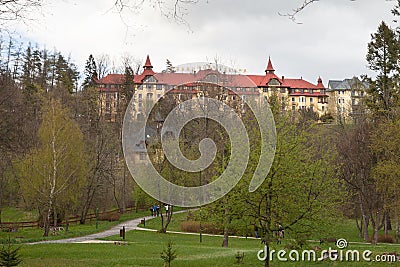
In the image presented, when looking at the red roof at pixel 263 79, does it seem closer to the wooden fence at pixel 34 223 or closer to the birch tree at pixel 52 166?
the wooden fence at pixel 34 223

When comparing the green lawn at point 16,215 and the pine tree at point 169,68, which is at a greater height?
the pine tree at point 169,68

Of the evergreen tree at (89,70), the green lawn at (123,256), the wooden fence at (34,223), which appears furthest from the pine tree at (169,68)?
the green lawn at (123,256)

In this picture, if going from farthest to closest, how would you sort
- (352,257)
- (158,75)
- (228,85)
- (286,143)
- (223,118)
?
(158,75) < (228,85) < (223,118) < (352,257) < (286,143)

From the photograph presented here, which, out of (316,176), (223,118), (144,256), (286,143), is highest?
(223,118)

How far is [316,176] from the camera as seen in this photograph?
14.0 m

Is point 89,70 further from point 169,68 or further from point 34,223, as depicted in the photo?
point 34,223

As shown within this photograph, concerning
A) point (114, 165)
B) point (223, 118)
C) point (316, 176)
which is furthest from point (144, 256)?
point (114, 165)

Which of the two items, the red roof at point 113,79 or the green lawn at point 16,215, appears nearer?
the green lawn at point 16,215

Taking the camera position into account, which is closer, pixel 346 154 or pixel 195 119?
pixel 346 154

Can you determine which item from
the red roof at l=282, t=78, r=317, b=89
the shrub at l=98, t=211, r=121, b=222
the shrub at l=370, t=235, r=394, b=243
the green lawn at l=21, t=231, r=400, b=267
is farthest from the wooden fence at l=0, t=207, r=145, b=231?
the red roof at l=282, t=78, r=317, b=89

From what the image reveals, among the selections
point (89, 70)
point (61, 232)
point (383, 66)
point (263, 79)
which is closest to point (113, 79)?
point (89, 70)

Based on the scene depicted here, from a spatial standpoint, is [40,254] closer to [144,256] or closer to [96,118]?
[144,256]

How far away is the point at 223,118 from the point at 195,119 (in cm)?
755

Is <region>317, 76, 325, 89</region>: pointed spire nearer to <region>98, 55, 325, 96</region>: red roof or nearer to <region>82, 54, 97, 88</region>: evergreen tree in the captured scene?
<region>98, 55, 325, 96</region>: red roof
